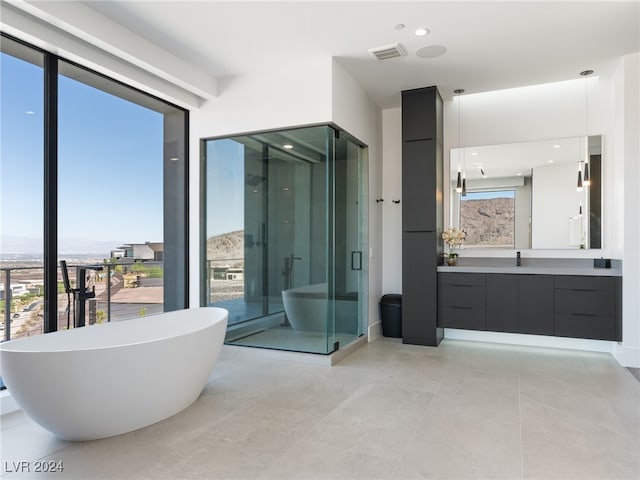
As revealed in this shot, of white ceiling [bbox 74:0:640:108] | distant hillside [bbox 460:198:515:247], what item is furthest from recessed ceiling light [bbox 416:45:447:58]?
distant hillside [bbox 460:198:515:247]

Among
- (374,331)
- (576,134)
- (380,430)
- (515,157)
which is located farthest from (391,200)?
(380,430)

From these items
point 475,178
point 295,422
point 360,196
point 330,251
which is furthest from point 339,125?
point 295,422

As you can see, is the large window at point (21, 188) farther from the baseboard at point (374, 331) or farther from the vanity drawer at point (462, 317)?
the vanity drawer at point (462, 317)

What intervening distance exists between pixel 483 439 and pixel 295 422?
3.78 ft

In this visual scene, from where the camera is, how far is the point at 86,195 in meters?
3.57

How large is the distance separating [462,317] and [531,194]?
1635 millimetres

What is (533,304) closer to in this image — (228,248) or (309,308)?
(309,308)

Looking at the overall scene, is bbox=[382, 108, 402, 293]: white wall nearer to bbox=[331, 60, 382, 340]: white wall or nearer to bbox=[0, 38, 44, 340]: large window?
bbox=[331, 60, 382, 340]: white wall

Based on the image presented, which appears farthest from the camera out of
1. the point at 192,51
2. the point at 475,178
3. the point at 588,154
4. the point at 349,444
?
the point at 475,178

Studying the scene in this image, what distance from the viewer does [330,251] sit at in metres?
4.26

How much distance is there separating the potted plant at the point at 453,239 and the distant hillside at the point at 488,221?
12cm

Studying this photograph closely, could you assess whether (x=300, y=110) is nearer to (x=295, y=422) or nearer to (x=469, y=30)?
(x=469, y=30)

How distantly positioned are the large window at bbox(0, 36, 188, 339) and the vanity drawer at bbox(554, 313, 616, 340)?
13.1 feet

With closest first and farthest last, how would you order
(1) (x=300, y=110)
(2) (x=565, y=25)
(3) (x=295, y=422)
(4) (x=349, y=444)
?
(4) (x=349, y=444) < (3) (x=295, y=422) < (2) (x=565, y=25) < (1) (x=300, y=110)
